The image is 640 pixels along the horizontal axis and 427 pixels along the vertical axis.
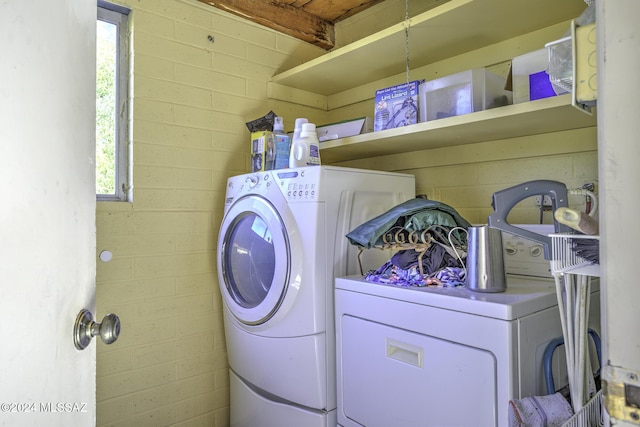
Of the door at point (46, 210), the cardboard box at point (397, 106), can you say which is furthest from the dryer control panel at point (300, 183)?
the door at point (46, 210)

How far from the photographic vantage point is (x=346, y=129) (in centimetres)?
206

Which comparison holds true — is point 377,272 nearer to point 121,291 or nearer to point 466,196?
point 466,196

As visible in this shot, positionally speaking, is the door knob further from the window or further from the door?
the window

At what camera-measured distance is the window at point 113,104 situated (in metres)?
1.91

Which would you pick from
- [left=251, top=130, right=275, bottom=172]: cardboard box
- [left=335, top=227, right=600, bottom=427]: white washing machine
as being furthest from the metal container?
[left=251, top=130, right=275, bottom=172]: cardboard box

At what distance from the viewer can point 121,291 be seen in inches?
73.1

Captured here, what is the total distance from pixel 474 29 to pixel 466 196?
29.8 inches

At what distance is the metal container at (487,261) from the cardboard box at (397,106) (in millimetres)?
700

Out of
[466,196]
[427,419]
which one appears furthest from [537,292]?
[466,196]

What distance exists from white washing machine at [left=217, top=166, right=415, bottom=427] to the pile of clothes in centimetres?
17

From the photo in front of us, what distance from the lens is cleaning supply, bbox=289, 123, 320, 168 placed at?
1.86 metres

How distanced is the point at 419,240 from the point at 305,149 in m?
0.71

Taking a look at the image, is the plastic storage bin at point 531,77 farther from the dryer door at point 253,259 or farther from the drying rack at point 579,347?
the dryer door at point 253,259

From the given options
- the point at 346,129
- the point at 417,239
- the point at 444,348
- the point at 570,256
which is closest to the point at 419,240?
the point at 417,239
